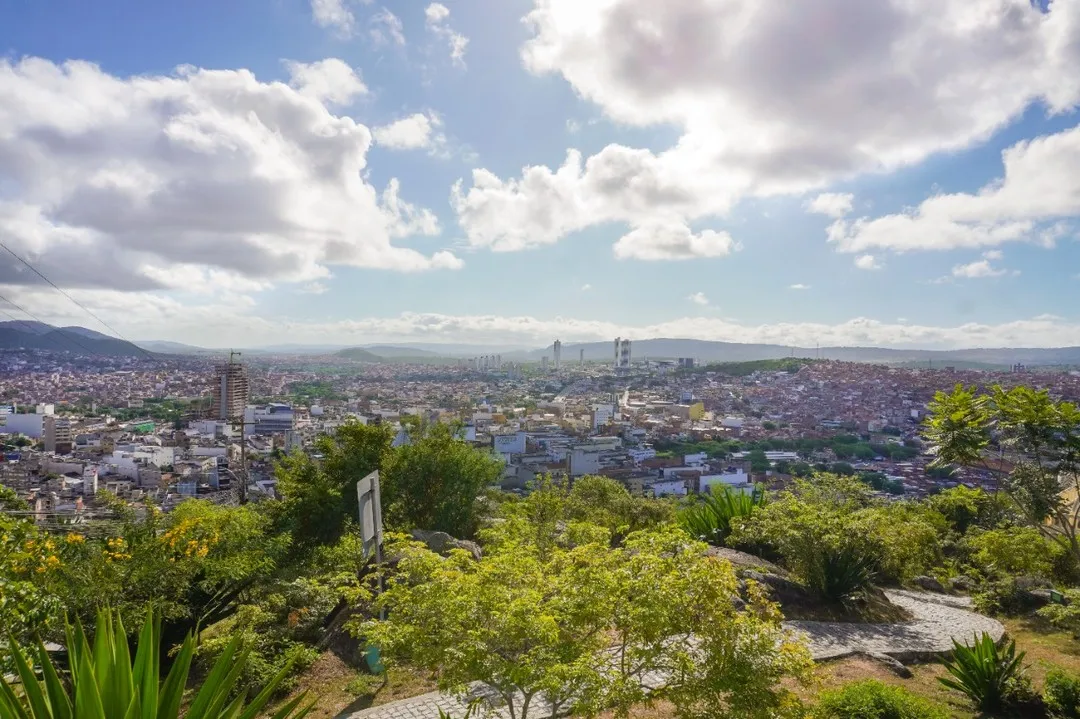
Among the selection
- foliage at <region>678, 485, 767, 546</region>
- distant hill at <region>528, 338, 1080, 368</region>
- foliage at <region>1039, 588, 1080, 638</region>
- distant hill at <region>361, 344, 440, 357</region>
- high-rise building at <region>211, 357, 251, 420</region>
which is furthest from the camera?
distant hill at <region>361, 344, 440, 357</region>

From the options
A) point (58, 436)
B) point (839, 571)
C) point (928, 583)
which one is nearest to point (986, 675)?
point (839, 571)

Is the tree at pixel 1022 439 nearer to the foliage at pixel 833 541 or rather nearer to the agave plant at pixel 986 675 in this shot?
the agave plant at pixel 986 675

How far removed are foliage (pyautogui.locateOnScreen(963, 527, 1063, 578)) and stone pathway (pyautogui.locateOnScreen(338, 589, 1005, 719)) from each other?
96 cm

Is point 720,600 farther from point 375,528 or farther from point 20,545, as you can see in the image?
point 20,545

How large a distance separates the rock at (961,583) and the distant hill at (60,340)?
5857cm

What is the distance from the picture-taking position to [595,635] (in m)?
4.12

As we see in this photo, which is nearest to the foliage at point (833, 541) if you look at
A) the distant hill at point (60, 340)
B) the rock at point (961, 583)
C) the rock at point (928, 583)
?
the rock at point (928, 583)

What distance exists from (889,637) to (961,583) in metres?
4.95

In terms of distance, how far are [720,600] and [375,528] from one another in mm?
3494

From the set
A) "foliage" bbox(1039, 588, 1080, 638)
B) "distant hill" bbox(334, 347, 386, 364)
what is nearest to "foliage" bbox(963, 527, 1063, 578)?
"foliage" bbox(1039, 588, 1080, 638)

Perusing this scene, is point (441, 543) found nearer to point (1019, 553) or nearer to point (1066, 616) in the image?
point (1066, 616)

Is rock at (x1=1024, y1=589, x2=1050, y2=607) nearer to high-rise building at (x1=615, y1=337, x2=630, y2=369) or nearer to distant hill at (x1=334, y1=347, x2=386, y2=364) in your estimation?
high-rise building at (x1=615, y1=337, x2=630, y2=369)

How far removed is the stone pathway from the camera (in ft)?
17.0

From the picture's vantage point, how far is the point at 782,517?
857cm
